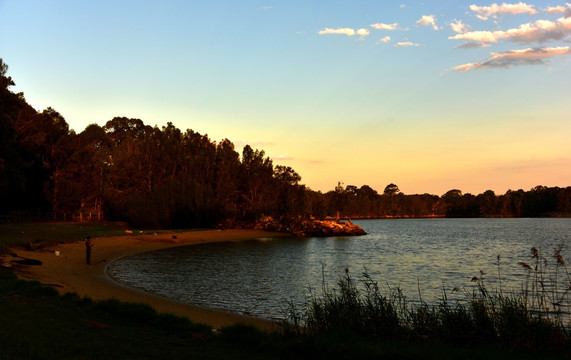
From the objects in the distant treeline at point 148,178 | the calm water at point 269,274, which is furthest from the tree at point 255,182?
the calm water at point 269,274

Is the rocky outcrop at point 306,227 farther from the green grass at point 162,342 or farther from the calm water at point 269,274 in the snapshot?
the green grass at point 162,342

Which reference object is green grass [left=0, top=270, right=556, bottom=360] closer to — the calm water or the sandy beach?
the sandy beach

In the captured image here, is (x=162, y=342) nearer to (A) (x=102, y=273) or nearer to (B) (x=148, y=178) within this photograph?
(A) (x=102, y=273)

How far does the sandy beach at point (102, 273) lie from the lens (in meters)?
17.6

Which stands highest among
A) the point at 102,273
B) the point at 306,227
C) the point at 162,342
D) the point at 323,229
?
the point at 162,342

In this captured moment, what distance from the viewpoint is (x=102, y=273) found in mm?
29422

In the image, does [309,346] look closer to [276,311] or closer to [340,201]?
[276,311]

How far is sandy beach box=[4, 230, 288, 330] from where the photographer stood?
692 inches

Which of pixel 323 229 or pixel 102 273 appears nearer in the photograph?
pixel 102 273

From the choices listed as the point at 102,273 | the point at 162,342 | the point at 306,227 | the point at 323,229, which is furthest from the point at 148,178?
the point at 162,342

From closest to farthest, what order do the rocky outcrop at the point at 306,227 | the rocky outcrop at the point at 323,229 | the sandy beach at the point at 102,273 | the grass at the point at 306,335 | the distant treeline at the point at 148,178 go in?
the grass at the point at 306,335
the sandy beach at the point at 102,273
the distant treeline at the point at 148,178
the rocky outcrop at the point at 306,227
the rocky outcrop at the point at 323,229

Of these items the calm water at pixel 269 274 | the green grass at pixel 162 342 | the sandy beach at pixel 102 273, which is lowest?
the calm water at pixel 269 274

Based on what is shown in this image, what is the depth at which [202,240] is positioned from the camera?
2591 inches

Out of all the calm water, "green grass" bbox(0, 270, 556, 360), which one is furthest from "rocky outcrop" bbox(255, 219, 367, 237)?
"green grass" bbox(0, 270, 556, 360)
